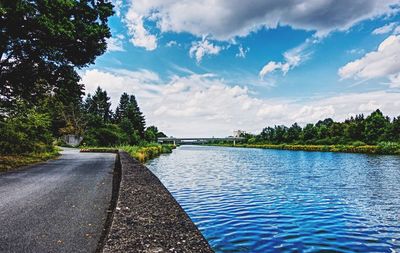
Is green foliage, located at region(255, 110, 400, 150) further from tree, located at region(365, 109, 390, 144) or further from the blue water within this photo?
the blue water

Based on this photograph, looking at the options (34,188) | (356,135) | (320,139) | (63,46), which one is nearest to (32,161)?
(63,46)

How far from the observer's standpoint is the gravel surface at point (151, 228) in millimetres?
4027

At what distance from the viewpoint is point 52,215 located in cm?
722

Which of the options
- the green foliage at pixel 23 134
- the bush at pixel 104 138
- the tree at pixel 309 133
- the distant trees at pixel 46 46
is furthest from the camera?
the tree at pixel 309 133

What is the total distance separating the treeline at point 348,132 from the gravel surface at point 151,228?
67.1 meters

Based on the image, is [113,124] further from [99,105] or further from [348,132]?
[348,132]

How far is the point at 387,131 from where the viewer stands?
63.8 m

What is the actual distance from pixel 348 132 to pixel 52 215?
7871cm

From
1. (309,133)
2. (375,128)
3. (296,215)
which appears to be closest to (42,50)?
(296,215)

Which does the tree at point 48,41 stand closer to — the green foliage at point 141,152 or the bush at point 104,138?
the green foliage at point 141,152

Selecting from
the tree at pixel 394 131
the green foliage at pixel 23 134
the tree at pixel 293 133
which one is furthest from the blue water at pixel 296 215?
the tree at pixel 293 133

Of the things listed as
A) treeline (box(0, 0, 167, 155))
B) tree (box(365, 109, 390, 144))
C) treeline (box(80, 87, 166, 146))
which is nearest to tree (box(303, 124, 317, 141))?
tree (box(365, 109, 390, 144))

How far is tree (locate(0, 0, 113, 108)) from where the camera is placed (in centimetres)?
1412

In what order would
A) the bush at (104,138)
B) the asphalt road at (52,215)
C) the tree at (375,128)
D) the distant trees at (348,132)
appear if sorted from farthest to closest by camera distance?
the tree at (375,128)
the distant trees at (348,132)
the bush at (104,138)
the asphalt road at (52,215)
